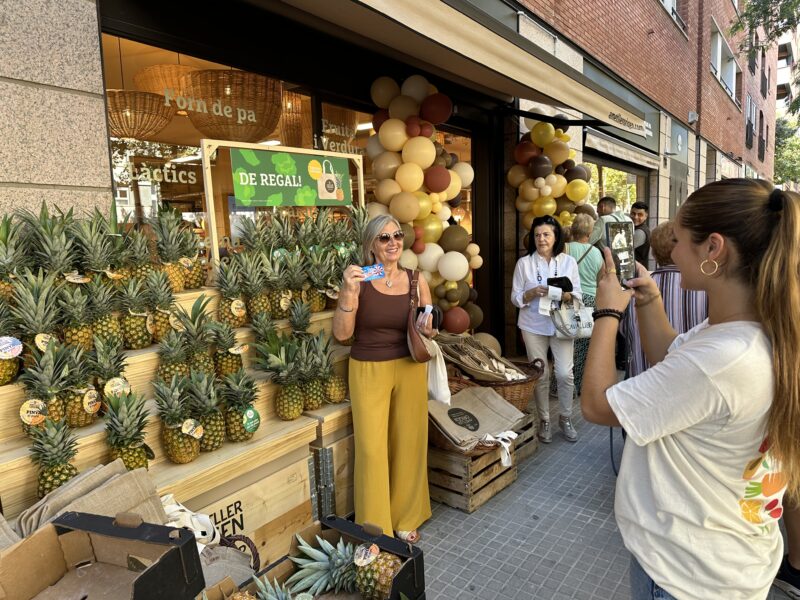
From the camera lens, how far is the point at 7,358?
7.04 feet

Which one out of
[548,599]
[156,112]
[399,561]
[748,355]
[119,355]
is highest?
Result: [156,112]

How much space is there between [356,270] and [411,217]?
6.82 ft

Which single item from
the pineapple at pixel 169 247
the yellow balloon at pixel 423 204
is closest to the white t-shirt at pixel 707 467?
the pineapple at pixel 169 247

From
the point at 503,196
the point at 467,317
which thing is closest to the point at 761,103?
the point at 503,196

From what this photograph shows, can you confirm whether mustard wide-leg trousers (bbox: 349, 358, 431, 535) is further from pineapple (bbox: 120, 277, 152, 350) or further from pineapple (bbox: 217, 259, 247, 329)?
pineapple (bbox: 120, 277, 152, 350)

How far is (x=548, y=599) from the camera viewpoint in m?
2.81

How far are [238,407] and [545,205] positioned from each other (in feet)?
16.4

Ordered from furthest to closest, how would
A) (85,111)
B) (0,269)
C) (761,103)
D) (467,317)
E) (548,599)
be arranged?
(761,103) → (467,317) → (85,111) → (548,599) → (0,269)

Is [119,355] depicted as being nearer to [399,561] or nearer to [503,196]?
[399,561]

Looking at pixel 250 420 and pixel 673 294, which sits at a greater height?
pixel 673 294

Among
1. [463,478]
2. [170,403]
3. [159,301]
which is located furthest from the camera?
[463,478]

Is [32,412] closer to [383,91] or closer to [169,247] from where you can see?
[169,247]

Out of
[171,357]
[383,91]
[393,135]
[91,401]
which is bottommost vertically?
[91,401]

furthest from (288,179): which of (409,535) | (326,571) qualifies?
(326,571)
